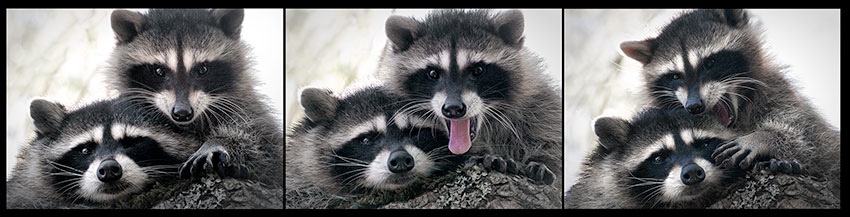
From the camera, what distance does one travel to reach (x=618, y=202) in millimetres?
5230

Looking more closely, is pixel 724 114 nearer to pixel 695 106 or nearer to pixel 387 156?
pixel 695 106

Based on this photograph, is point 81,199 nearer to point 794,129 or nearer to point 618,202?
point 618,202

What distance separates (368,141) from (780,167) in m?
2.11

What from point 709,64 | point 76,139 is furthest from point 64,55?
point 709,64

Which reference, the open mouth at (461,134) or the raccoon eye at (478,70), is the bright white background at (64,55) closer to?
the open mouth at (461,134)

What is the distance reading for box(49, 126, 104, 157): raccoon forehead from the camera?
5.06 meters

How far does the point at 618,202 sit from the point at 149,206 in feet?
8.09

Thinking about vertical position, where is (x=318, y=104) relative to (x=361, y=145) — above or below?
above

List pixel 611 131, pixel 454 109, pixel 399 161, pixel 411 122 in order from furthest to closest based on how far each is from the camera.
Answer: pixel 611 131 → pixel 411 122 → pixel 399 161 → pixel 454 109

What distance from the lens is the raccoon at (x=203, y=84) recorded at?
16.6 feet

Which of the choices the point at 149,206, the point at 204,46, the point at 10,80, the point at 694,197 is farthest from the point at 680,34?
the point at 10,80

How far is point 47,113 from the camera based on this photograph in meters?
5.12

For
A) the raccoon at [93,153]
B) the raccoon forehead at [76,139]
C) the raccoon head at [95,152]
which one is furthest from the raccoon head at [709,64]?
the raccoon forehead at [76,139]

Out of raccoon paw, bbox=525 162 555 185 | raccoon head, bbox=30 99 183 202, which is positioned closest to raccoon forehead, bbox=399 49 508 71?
raccoon paw, bbox=525 162 555 185
